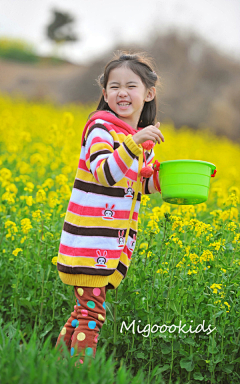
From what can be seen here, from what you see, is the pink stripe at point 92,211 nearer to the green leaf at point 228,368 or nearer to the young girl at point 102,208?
the young girl at point 102,208

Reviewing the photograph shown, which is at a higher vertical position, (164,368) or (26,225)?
(26,225)

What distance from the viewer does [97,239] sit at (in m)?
2.11

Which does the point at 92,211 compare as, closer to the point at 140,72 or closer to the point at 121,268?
the point at 121,268

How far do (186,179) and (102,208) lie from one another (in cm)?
42

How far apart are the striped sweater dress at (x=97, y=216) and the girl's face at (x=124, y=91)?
0.21 feet

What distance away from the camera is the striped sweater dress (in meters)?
2.10

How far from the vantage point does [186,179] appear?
2096mm

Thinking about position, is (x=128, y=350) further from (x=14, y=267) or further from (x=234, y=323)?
(x=14, y=267)

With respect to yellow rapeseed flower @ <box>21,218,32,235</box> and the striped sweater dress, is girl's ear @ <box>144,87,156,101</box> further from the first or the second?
yellow rapeseed flower @ <box>21,218,32,235</box>

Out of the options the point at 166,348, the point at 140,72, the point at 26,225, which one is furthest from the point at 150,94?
the point at 166,348

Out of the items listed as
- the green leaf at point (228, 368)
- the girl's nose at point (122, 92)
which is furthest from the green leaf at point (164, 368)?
the girl's nose at point (122, 92)

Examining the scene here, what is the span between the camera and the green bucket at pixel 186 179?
210 centimetres

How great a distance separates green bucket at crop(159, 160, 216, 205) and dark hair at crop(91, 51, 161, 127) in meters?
0.48

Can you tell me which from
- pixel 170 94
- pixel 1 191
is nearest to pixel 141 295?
pixel 1 191
